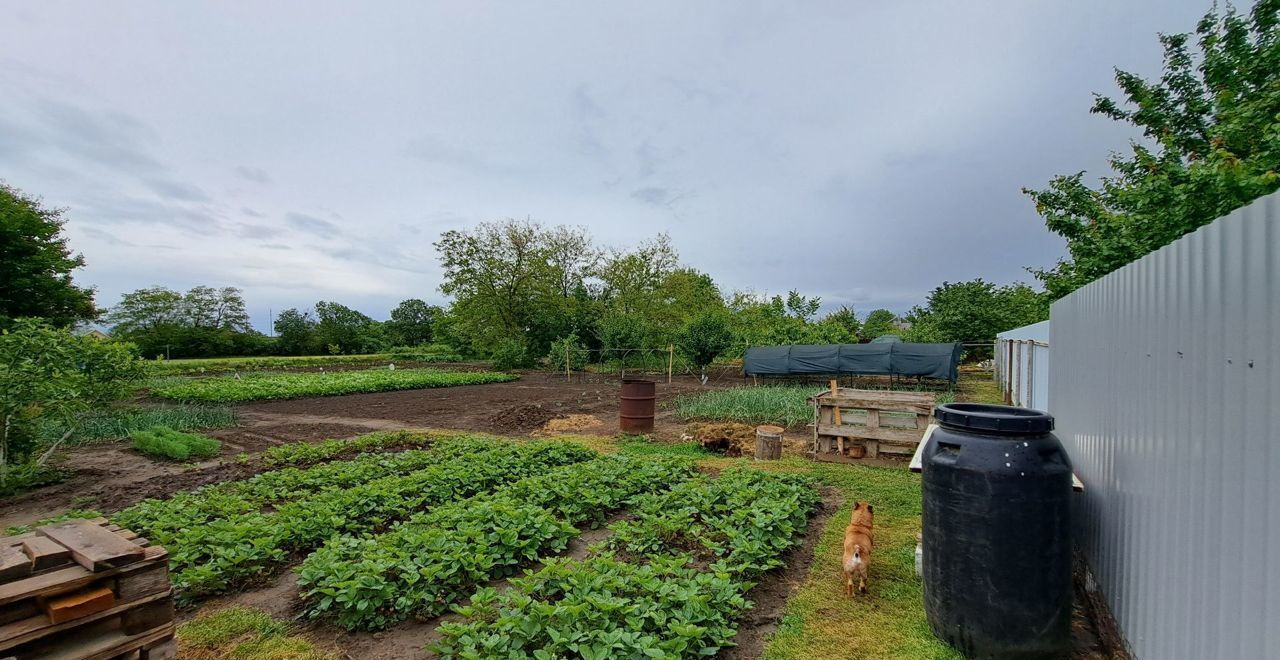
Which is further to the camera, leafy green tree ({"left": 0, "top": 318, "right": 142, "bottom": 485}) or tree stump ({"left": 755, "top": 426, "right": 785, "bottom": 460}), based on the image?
tree stump ({"left": 755, "top": 426, "right": 785, "bottom": 460})

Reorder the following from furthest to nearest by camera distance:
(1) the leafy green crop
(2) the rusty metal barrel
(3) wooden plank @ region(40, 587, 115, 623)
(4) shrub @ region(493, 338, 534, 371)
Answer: (4) shrub @ region(493, 338, 534, 371), (1) the leafy green crop, (2) the rusty metal barrel, (3) wooden plank @ region(40, 587, 115, 623)

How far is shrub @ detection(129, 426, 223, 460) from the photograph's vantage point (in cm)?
858

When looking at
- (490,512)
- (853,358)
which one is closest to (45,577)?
(490,512)

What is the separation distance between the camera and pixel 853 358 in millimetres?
18797

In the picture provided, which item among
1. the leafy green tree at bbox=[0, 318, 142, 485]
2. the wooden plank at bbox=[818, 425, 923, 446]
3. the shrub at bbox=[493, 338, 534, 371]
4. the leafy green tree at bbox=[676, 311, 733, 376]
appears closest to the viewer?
the leafy green tree at bbox=[0, 318, 142, 485]

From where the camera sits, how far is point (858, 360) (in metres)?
18.8

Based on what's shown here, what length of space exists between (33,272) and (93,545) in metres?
29.8

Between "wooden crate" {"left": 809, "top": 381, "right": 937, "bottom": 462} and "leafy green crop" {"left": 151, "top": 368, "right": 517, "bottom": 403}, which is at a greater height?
"wooden crate" {"left": 809, "top": 381, "right": 937, "bottom": 462}

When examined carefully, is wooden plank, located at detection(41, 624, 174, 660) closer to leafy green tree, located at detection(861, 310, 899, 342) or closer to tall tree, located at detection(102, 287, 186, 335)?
leafy green tree, located at detection(861, 310, 899, 342)

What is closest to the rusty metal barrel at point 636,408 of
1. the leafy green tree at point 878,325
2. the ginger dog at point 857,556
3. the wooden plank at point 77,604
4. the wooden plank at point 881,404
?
the wooden plank at point 881,404

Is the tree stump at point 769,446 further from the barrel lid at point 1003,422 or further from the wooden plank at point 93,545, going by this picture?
the wooden plank at point 93,545

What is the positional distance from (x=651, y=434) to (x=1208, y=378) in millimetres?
8973

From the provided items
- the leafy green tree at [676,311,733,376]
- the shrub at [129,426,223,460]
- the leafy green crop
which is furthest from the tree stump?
the leafy green tree at [676,311,733,376]

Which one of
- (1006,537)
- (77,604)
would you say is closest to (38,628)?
(77,604)
